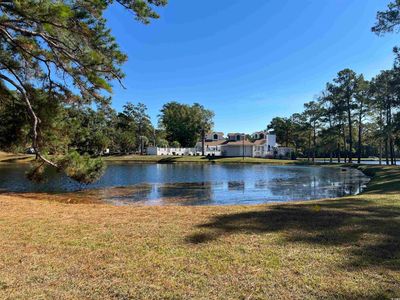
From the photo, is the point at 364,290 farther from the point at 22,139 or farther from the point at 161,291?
the point at 22,139

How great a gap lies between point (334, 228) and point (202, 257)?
10.2ft

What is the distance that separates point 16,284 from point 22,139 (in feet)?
36.3

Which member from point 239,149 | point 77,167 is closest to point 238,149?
point 239,149

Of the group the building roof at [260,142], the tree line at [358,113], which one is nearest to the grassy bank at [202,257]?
the tree line at [358,113]

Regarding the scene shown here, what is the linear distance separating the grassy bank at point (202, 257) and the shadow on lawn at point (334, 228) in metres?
0.02

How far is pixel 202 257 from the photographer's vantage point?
186 inches

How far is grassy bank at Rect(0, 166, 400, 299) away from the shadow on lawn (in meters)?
0.02

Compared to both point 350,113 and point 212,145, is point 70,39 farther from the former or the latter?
point 212,145

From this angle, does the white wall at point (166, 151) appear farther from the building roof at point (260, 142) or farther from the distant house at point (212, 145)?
the building roof at point (260, 142)

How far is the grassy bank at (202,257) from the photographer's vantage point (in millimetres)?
3701

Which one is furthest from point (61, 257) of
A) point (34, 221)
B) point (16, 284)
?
point (34, 221)

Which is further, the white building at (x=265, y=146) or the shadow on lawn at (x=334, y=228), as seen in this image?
the white building at (x=265, y=146)

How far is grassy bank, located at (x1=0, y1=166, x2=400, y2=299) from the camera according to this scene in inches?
146

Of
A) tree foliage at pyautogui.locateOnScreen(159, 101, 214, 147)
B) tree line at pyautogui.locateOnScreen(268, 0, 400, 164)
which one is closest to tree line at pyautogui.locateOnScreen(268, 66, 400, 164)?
tree line at pyautogui.locateOnScreen(268, 0, 400, 164)
